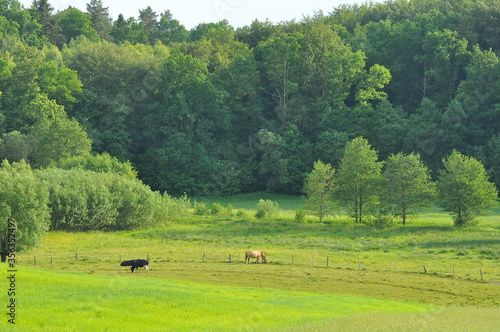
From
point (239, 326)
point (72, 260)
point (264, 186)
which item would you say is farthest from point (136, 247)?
point (264, 186)

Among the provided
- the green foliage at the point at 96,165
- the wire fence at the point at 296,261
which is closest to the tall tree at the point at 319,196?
the green foliage at the point at 96,165

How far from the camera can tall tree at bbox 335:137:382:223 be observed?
267 ft

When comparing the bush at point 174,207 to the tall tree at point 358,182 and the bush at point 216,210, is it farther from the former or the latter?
the tall tree at point 358,182

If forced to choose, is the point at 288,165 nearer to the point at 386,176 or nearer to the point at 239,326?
the point at 386,176

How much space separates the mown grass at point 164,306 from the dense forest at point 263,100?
66380 mm

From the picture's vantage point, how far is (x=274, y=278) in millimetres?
44688

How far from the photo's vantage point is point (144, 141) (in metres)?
117

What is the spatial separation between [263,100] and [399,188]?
4813 centimetres

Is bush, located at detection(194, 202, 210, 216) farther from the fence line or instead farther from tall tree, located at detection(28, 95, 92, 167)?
the fence line

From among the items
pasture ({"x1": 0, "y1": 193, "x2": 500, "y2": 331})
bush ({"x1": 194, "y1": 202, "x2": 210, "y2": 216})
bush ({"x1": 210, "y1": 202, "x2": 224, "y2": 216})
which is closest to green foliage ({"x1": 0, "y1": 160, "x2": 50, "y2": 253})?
pasture ({"x1": 0, "y1": 193, "x2": 500, "y2": 331})

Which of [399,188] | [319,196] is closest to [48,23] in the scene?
[319,196]

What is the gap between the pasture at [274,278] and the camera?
30.6 meters

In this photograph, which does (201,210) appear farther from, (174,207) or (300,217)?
(300,217)

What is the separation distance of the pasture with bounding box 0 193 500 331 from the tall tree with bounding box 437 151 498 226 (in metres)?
2.22
